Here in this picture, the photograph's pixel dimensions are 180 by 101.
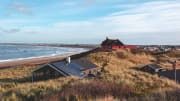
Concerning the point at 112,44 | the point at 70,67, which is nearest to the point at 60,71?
the point at 70,67

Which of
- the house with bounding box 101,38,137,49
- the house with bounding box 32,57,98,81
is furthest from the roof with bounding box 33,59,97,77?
the house with bounding box 101,38,137,49

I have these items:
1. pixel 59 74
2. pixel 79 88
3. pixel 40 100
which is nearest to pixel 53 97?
pixel 40 100

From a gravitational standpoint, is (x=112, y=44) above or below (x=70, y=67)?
above

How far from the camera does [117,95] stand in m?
17.2

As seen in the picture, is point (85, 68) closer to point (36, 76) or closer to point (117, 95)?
point (36, 76)

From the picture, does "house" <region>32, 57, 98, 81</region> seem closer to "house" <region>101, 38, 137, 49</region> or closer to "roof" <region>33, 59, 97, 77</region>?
"roof" <region>33, 59, 97, 77</region>

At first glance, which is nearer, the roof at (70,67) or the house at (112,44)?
the roof at (70,67)

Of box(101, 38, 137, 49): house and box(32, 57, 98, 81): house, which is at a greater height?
box(101, 38, 137, 49): house

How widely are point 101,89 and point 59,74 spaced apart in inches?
655

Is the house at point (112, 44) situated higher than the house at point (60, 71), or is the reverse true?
the house at point (112, 44)

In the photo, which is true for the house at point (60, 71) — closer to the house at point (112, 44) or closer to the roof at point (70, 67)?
the roof at point (70, 67)

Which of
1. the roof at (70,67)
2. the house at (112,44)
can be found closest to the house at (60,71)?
the roof at (70,67)

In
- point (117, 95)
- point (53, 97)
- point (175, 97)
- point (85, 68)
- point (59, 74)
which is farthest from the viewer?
point (85, 68)

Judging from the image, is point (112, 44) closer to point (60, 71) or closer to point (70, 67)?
point (70, 67)
